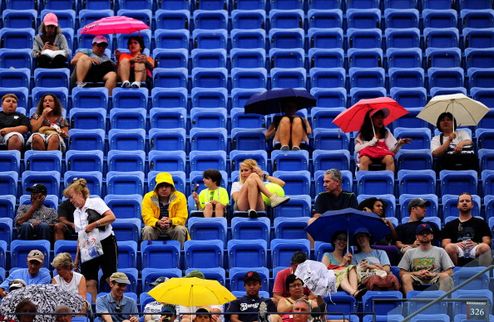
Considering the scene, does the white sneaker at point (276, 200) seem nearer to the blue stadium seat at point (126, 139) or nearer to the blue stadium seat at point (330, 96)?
the blue stadium seat at point (126, 139)

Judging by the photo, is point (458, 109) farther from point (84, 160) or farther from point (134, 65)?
point (84, 160)

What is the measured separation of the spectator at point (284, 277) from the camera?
1634 centimetres

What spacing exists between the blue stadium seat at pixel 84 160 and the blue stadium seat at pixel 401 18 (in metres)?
5.31

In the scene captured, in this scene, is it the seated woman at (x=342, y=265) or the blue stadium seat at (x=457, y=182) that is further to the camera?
the blue stadium seat at (x=457, y=182)

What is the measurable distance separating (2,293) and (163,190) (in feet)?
8.29

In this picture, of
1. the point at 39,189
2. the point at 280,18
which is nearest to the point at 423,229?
the point at 39,189

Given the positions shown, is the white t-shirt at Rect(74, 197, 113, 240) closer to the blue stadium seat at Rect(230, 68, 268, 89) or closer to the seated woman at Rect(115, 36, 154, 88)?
the seated woman at Rect(115, 36, 154, 88)

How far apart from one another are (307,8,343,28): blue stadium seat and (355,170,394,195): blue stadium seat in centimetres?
410

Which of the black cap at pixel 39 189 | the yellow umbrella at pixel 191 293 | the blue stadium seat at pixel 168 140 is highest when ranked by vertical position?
the blue stadium seat at pixel 168 140

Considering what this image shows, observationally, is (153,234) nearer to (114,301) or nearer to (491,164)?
(114,301)

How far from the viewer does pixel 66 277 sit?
1639 cm

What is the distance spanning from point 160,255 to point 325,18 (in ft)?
20.4

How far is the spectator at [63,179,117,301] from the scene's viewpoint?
17156 millimetres

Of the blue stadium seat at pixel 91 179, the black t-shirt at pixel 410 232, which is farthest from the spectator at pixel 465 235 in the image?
the blue stadium seat at pixel 91 179
